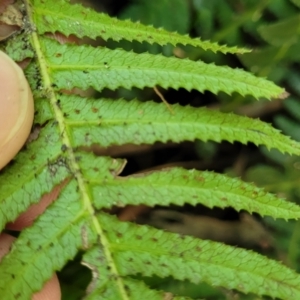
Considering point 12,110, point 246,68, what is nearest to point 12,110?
point 12,110

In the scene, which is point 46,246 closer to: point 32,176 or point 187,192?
point 32,176

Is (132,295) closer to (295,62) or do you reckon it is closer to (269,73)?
(269,73)

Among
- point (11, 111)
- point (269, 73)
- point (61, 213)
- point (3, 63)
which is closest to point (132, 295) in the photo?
point (61, 213)

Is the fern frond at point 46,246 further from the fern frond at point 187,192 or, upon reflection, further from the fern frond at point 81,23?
the fern frond at point 81,23

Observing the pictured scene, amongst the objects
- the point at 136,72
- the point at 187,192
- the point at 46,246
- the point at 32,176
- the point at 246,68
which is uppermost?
the point at 246,68

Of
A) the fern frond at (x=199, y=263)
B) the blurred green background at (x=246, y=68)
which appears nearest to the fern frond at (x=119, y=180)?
the fern frond at (x=199, y=263)

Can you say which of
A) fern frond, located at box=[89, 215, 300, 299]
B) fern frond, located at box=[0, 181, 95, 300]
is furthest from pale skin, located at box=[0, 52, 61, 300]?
fern frond, located at box=[89, 215, 300, 299]
